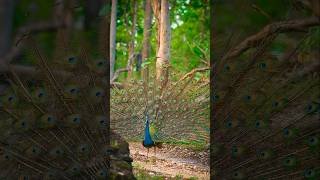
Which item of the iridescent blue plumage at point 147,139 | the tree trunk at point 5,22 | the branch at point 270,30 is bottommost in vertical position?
the iridescent blue plumage at point 147,139

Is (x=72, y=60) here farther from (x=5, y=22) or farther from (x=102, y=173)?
(x=5, y=22)

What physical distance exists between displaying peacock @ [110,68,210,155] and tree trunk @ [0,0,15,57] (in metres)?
1.11

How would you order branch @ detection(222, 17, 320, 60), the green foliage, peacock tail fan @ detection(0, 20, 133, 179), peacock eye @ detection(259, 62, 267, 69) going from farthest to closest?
1. the green foliage
2. peacock tail fan @ detection(0, 20, 133, 179)
3. peacock eye @ detection(259, 62, 267, 69)
4. branch @ detection(222, 17, 320, 60)

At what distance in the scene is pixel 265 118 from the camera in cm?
302

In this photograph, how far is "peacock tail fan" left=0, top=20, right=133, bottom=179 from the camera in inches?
124

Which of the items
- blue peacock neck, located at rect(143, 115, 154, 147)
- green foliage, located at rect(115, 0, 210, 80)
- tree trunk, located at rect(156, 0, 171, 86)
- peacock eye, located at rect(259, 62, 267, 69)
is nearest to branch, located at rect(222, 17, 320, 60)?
peacock eye, located at rect(259, 62, 267, 69)

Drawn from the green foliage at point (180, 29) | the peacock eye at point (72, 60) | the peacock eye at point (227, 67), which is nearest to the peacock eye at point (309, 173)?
the peacock eye at point (227, 67)

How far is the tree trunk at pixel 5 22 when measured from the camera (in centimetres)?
418

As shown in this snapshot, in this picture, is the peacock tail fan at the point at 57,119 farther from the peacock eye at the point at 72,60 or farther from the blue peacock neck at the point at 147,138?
the blue peacock neck at the point at 147,138

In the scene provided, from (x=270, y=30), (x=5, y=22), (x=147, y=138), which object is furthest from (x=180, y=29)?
(x=270, y=30)

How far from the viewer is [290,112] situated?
2.96 m

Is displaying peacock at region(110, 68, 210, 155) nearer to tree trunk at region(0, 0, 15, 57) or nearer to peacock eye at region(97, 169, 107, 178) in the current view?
peacock eye at region(97, 169, 107, 178)

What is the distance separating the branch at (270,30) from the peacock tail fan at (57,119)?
990mm

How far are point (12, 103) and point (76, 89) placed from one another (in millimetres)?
436
